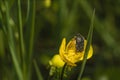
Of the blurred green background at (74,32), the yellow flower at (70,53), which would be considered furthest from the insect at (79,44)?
the blurred green background at (74,32)

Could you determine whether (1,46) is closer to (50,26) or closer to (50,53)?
(50,53)

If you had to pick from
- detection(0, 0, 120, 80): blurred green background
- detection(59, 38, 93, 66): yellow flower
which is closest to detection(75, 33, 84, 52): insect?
detection(59, 38, 93, 66): yellow flower

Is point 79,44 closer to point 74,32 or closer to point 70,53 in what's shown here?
point 70,53

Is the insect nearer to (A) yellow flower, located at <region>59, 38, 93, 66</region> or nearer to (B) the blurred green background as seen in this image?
(A) yellow flower, located at <region>59, 38, 93, 66</region>

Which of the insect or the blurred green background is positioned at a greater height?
the blurred green background

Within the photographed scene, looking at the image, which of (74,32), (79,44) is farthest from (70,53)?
(74,32)

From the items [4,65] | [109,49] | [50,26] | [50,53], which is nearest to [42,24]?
[50,26]

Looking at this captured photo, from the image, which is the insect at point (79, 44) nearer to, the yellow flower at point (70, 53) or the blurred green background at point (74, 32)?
the yellow flower at point (70, 53)

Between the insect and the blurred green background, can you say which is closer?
the insect

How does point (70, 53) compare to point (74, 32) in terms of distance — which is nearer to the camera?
point (70, 53)
